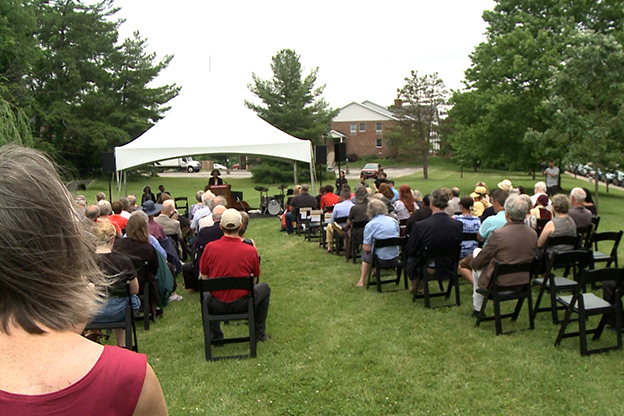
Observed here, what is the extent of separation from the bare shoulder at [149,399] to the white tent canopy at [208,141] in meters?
13.9

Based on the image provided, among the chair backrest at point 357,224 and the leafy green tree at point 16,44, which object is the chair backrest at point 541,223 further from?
the leafy green tree at point 16,44

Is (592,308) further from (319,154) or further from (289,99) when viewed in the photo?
(289,99)

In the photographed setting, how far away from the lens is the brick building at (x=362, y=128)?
66250 millimetres

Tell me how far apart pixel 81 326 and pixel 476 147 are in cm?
2767

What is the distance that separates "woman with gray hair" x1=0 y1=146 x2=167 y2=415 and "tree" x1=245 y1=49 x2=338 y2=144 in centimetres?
3857

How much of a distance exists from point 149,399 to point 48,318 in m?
0.28

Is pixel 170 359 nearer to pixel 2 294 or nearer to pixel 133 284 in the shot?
pixel 133 284

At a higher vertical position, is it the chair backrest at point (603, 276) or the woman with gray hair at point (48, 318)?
the woman with gray hair at point (48, 318)

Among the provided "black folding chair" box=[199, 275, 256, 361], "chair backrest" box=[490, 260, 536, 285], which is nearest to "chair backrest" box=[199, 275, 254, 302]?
"black folding chair" box=[199, 275, 256, 361]

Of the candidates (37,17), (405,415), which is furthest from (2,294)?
(37,17)

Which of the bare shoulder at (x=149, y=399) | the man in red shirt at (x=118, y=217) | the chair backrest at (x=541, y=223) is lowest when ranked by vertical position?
the chair backrest at (x=541, y=223)

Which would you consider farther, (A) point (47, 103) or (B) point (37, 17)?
(A) point (47, 103)

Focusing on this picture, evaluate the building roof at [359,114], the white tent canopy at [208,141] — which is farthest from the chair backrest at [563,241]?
the building roof at [359,114]

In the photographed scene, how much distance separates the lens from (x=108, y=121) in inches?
1538
